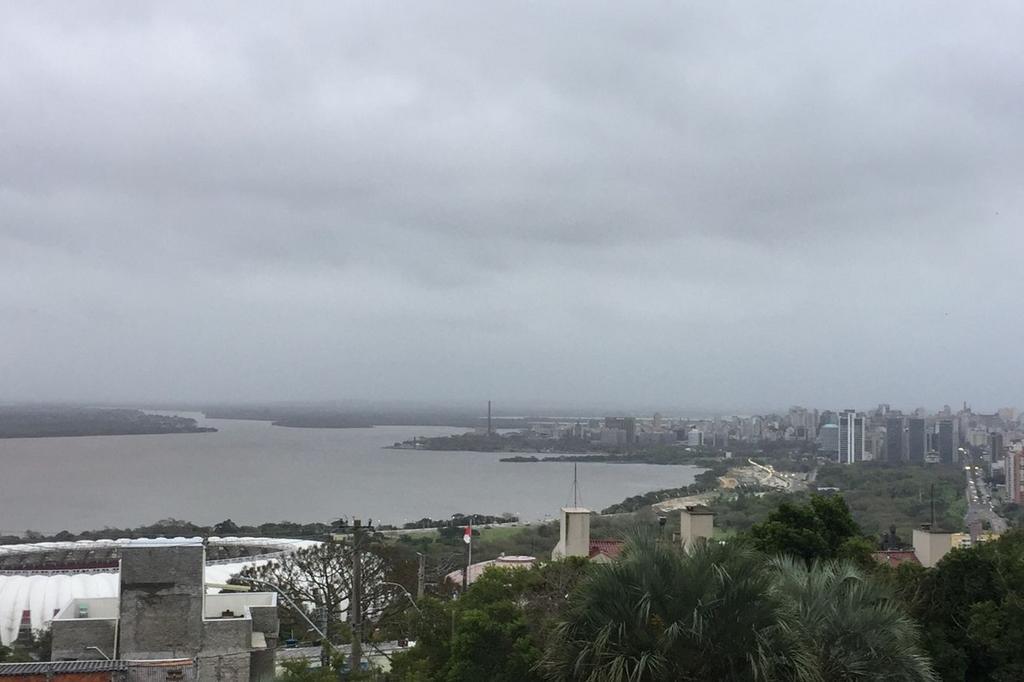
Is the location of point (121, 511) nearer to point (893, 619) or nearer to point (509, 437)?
point (893, 619)

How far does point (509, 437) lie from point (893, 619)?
187 metres

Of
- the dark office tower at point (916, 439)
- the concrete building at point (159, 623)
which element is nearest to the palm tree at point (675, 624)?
the concrete building at point (159, 623)

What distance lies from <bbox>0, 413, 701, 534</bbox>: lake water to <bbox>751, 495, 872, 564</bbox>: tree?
60.2m

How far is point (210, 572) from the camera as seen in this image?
35281 millimetres

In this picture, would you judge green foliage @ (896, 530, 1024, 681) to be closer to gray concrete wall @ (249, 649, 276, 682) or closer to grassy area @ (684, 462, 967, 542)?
gray concrete wall @ (249, 649, 276, 682)

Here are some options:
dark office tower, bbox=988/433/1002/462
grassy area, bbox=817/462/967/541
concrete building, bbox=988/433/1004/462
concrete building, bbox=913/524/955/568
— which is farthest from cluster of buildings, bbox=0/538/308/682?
dark office tower, bbox=988/433/1002/462

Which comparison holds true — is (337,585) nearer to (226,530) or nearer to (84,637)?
(84,637)

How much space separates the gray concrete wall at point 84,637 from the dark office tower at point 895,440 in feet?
404

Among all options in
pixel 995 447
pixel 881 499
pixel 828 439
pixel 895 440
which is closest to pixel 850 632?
pixel 881 499

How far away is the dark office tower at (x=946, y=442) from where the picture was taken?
126062mm

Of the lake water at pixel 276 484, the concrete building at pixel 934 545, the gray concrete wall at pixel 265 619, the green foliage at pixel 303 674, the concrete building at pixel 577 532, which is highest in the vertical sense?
the concrete building at pixel 577 532

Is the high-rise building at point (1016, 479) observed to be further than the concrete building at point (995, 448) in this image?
No

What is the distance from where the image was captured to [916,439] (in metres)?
130

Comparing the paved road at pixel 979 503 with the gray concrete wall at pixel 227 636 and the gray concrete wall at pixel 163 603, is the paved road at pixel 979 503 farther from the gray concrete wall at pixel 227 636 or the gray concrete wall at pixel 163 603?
the gray concrete wall at pixel 163 603
